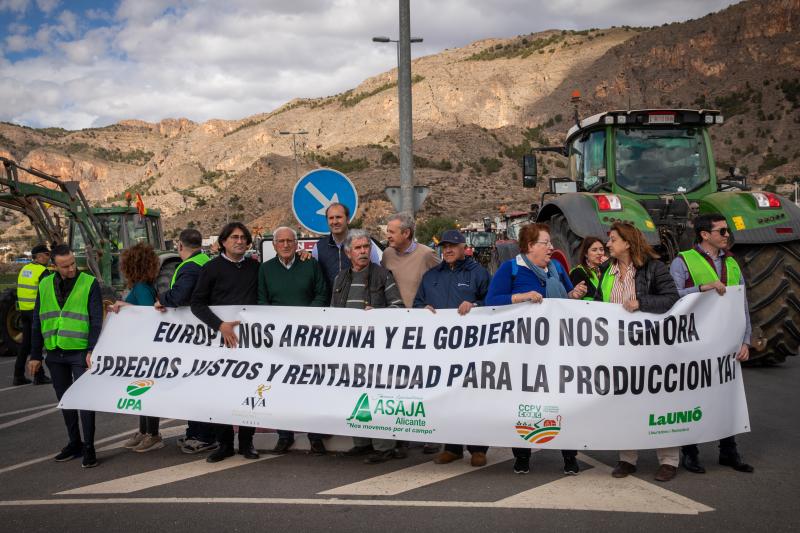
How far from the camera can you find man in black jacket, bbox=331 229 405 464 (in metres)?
6.20

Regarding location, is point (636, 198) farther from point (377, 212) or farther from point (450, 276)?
point (377, 212)

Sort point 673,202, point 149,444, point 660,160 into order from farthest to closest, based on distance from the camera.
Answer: point 660,160
point 673,202
point 149,444

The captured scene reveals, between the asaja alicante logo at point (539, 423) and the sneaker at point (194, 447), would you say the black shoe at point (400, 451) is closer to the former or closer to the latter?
the asaja alicante logo at point (539, 423)

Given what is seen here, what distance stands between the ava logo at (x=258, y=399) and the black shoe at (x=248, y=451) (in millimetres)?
438

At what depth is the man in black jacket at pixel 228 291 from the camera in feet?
20.9

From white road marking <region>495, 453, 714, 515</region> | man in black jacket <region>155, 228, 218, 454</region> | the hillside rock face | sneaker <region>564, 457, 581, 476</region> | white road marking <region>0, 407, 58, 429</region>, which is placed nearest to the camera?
white road marking <region>495, 453, 714, 515</region>

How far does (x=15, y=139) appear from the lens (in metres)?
159

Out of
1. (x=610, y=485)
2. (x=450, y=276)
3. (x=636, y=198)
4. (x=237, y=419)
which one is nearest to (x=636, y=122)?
(x=636, y=198)

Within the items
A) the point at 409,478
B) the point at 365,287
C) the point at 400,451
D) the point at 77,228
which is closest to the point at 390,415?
the point at 409,478

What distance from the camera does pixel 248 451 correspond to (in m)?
6.36

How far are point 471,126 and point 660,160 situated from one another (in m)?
85.8

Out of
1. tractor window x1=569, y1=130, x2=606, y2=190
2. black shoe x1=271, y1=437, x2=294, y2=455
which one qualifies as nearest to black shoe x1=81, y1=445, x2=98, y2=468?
black shoe x1=271, y1=437, x2=294, y2=455

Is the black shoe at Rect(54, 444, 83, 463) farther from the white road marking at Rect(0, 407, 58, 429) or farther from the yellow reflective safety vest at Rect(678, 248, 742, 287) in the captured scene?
the yellow reflective safety vest at Rect(678, 248, 742, 287)

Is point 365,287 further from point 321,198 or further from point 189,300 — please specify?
point 321,198
